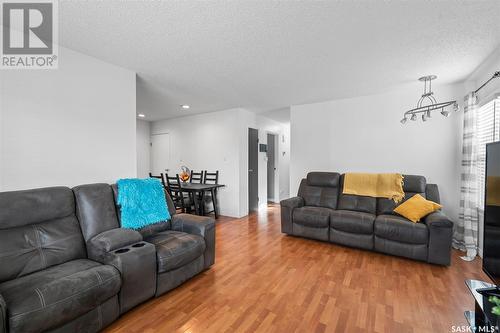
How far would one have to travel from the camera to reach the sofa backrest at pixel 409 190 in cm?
320

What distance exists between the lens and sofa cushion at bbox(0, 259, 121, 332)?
122cm

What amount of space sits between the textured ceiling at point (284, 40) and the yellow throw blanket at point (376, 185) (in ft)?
4.57

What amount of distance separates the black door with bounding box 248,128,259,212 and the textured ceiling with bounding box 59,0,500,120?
2038 mm

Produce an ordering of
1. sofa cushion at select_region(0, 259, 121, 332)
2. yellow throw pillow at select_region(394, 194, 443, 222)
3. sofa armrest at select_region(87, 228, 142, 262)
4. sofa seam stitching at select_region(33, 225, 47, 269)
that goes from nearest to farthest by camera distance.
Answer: sofa cushion at select_region(0, 259, 121, 332), sofa seam stitching at select_region(33, 225, 47, 269), sofa armrest at select_region(87, 228, 142, 262), yellow throw pillow at select_region(394, 194, 443, 222)

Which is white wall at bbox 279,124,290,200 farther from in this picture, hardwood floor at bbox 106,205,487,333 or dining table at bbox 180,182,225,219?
hardwood floor at bbox 106,205,487,333

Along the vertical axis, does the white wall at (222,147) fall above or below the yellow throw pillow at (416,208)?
above

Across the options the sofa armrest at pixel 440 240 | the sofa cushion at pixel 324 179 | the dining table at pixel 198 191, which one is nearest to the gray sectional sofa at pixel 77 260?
the dining table at pixel 198 191

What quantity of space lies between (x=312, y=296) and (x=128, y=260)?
1616mm

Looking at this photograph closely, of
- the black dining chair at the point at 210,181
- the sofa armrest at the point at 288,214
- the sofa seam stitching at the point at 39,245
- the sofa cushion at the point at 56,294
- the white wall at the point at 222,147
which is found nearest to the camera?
the sofa cushion at the point at 56,294

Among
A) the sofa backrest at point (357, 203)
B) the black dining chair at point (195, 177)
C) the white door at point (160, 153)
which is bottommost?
the sofa backrest at point (357, 203)

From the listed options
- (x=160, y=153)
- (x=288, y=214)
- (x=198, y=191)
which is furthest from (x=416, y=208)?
(x=160, y=153)

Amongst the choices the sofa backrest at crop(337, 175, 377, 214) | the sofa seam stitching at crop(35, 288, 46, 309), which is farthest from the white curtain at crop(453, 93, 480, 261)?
the sofa seam stitching at crop(35, 288, 46, 309)

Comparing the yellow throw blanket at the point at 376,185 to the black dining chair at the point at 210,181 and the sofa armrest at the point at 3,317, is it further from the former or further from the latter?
the sofa armrest at the point at 3,317

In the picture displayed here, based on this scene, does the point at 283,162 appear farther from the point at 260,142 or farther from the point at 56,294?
the point at 56,294
